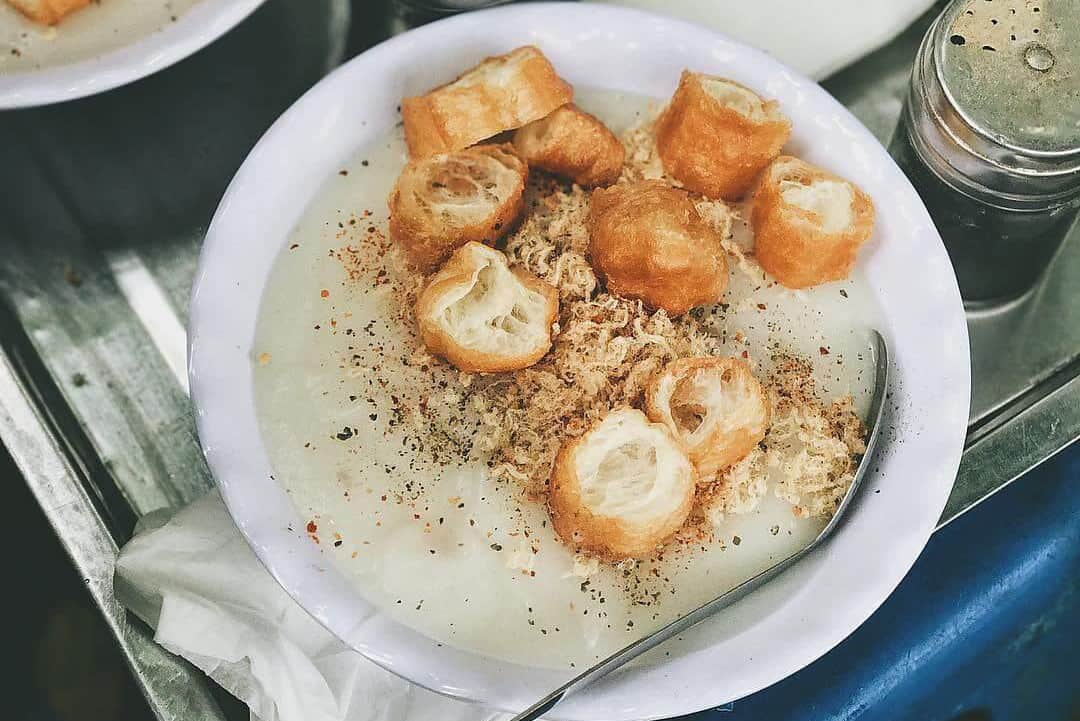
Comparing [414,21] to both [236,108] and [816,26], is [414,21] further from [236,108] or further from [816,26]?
[816,26]

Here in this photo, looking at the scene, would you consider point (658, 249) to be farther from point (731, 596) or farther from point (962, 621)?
point (962, 621)

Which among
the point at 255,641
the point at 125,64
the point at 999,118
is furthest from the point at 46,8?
the point at 999,118

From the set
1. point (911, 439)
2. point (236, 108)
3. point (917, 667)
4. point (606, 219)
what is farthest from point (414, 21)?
point (917, 667)

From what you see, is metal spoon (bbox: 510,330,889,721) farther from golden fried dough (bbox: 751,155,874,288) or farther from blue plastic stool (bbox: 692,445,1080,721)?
blue plastic stool (bbox: 692,445,1080,721)

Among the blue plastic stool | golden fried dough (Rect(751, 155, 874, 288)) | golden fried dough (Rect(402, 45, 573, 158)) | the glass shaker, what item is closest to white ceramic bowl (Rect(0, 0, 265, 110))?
golden fried dough (Rect(402, 45, 573, 158))

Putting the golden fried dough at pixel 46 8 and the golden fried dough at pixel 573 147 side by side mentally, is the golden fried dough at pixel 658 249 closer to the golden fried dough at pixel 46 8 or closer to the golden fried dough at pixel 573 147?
the golden fried dough at pixel 573 147

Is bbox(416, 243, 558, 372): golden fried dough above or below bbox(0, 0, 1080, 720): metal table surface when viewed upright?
above
